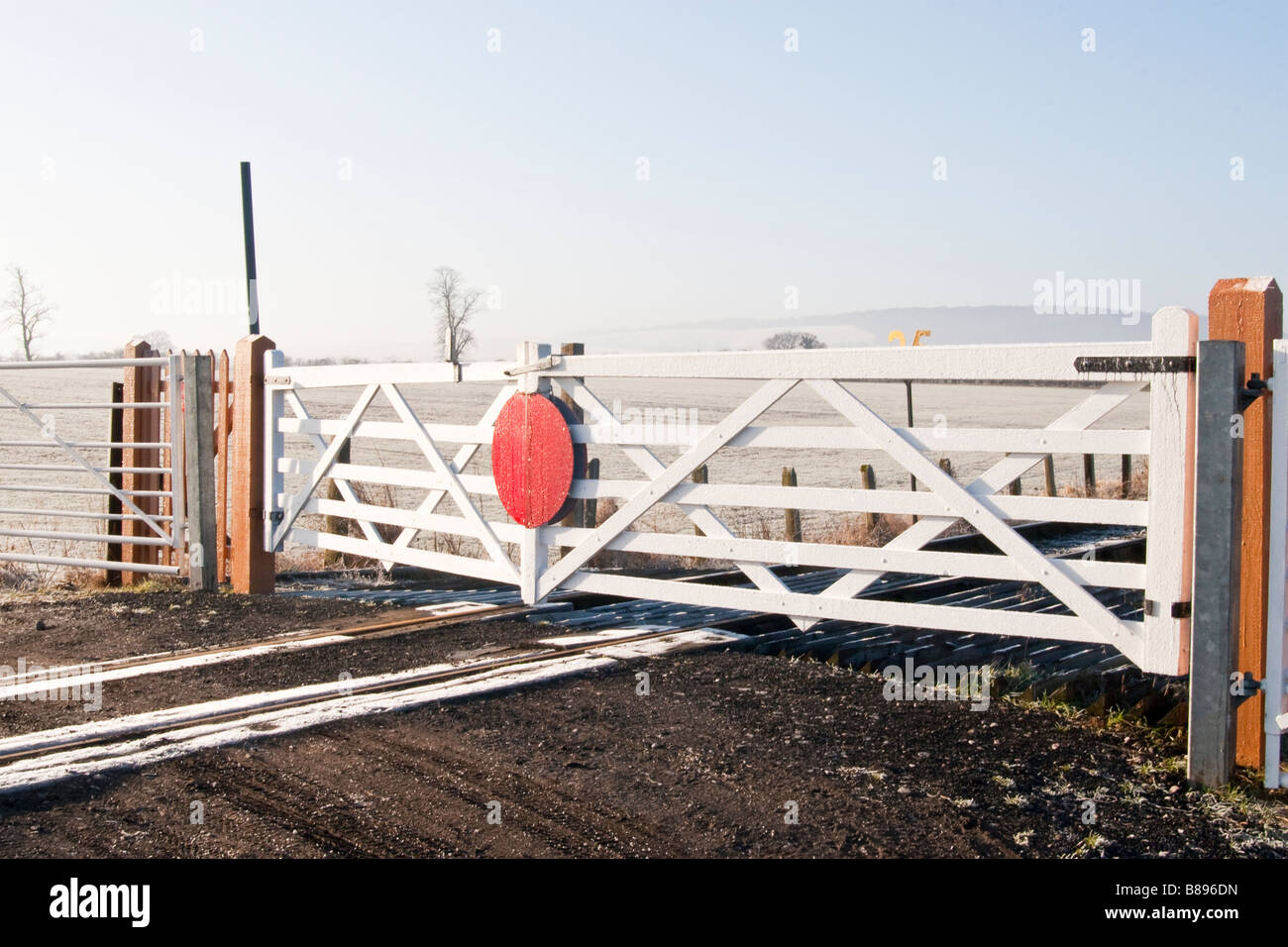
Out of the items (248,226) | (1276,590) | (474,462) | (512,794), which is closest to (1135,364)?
(1276,590)

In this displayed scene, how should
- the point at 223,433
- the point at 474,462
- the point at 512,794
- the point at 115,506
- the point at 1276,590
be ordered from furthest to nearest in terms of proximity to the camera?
the point at 474,462
the point at 115,506
the point at 223,433
the point at 1276,590
the point at 512,794

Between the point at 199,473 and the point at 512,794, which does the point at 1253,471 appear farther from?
the point at 199,473

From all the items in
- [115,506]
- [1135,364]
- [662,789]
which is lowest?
[662,789]

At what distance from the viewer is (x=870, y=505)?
20.2 feet

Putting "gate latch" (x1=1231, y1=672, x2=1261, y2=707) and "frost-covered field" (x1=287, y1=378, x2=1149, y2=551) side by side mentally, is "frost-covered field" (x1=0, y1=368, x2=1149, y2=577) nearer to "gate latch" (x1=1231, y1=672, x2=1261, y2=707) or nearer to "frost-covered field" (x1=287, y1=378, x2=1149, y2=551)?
"frost-covered field" (x1=287, y1=378, x2=1149, y2=551)

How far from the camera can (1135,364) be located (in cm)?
503

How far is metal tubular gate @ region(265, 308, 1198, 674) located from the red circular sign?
0.13 metres

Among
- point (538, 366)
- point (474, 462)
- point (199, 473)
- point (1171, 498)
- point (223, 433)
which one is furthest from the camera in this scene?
point (474, 462)

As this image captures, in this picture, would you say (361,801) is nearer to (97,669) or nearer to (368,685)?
(368,685)

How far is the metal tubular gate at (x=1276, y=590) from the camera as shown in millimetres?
4684

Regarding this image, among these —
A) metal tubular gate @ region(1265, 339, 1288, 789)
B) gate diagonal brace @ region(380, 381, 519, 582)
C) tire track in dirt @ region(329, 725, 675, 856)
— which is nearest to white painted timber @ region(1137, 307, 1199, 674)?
metal tubular gate @ region(1265, 339, 1288, 789)

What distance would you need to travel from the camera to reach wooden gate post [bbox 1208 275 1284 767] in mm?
4781

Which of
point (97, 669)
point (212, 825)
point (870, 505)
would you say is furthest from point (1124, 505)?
point (97, 669)

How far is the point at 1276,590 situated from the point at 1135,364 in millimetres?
1148
